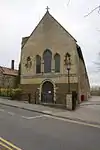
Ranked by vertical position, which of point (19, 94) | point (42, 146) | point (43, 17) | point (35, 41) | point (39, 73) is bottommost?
point (42, 146)

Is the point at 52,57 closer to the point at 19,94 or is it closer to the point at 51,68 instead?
the point at 51,68

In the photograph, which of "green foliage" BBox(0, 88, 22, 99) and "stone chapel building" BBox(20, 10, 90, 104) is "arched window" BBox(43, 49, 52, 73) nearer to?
"stone chapel building" BBox(20, 10, 90, 104)

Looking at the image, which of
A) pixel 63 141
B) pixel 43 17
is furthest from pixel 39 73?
pixel 63 141

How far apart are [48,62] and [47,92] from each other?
13.4 ft

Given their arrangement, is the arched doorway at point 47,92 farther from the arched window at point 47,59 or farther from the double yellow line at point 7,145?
the double yellow line at point 7,145

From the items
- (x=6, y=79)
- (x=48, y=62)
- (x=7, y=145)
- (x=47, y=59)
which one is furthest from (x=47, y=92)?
(x=7, y=145)

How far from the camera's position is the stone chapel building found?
38.6 metres

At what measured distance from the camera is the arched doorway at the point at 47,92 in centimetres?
3959

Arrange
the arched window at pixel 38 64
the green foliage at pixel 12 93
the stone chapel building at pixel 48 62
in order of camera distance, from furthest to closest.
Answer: the arched window at pixel 38 64
the stone chapel building at pixel 48 62
the green foliage at pixel 12 93

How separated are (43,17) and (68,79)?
10021mm

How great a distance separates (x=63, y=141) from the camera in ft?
37.8

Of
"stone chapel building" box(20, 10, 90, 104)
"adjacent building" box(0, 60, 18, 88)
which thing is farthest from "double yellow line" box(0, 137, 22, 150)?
"adjacent building" box(0, 60, 18, 88)

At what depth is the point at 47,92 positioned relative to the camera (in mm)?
40156

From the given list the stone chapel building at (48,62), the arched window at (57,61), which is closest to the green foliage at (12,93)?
the stone chapel building at (48,62)
